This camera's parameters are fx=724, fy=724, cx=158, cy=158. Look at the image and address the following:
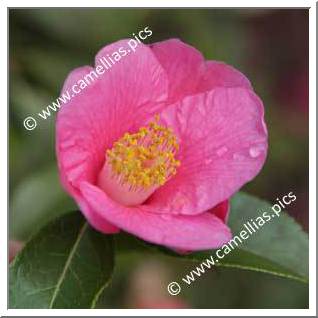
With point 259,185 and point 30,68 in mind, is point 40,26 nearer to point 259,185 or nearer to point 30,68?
point 30,68

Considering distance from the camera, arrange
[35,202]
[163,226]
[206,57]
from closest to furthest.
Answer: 1. [163,226]
2. [35,202]
3. [206,57]

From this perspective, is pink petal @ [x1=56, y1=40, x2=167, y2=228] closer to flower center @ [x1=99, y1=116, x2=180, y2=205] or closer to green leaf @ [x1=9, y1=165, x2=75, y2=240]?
flower center @ [x1=99, y1=116, x2=180, y2=205]

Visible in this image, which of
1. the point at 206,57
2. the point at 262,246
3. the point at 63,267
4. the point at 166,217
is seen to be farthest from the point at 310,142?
the point at 206,57

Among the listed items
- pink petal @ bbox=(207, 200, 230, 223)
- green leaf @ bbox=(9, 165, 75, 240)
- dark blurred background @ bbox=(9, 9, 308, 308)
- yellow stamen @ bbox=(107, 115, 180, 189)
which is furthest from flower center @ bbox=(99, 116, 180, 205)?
green leaf @ bbox=(9, 165, 75, 240)

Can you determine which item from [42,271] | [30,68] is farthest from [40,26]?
[42,271]

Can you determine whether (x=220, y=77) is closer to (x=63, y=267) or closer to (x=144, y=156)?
(x=144, y=156)

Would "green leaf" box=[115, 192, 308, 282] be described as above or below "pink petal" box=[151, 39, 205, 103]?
below
